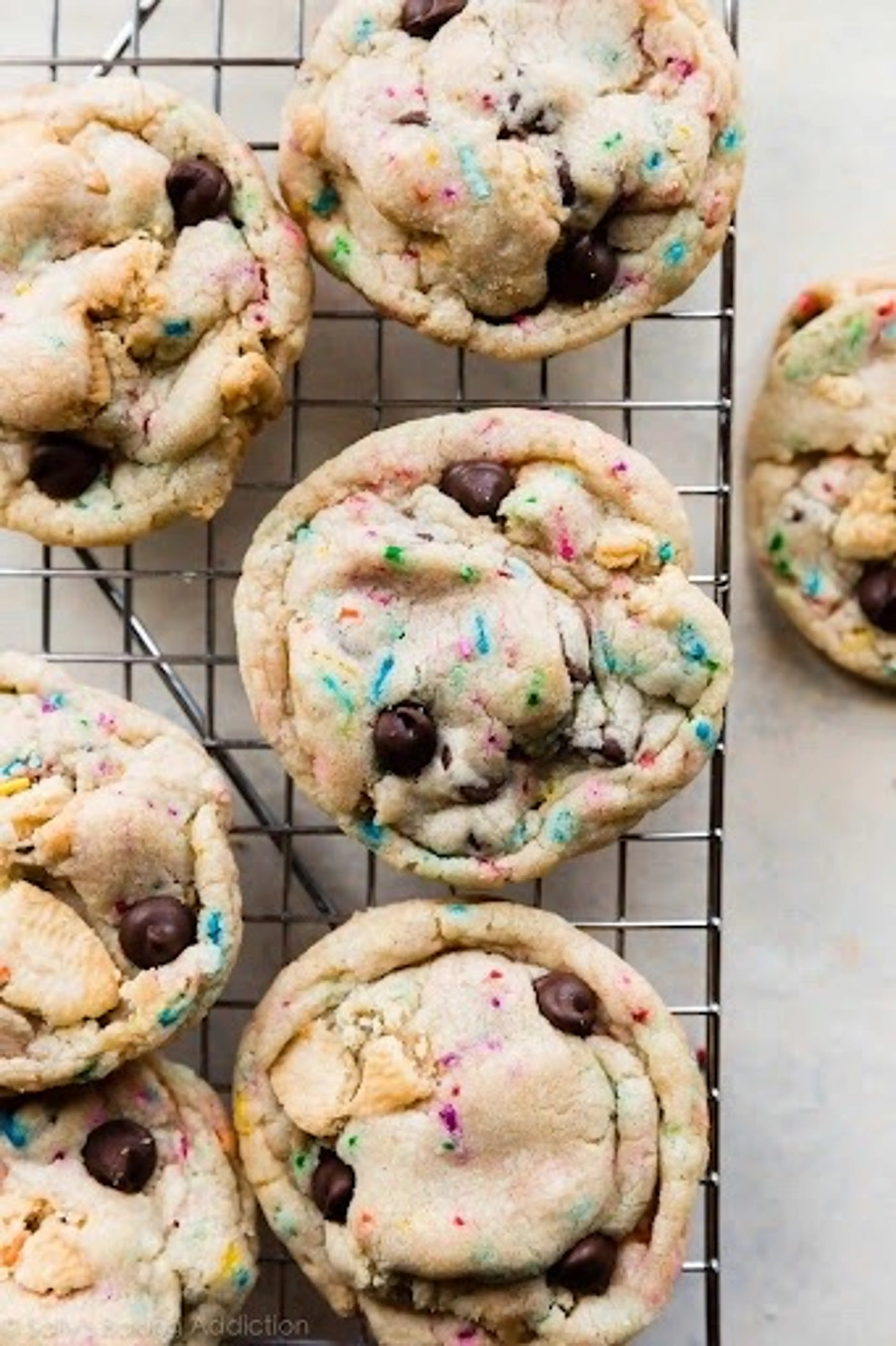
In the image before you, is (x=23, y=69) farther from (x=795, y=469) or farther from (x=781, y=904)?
(x=781, y=904)

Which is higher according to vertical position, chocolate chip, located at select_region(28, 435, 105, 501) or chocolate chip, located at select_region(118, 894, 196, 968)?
chocolate chip, located at select_region(28, 435, 105, 501)

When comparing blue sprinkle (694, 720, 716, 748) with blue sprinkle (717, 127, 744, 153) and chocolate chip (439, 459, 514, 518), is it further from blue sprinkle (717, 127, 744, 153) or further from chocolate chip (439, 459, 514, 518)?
blue sprinkle (717, 127, 744, 153)

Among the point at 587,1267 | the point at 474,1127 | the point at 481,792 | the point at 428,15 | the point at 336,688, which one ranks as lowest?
the point at 587,1267

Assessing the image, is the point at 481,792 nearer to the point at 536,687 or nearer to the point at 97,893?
the point at 536,687

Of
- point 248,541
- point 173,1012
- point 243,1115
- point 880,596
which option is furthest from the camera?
point 248,541

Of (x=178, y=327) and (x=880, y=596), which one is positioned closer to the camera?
(x=178, y=327)

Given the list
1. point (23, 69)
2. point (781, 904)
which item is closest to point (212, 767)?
point (781, 904)

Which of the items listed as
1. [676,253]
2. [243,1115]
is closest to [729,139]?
[676,253]

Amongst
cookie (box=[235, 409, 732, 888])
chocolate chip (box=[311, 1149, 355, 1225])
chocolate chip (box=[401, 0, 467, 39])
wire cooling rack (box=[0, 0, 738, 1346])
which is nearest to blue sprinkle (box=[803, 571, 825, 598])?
wire cooling rack (box=[0, 0, 738, 1346])
